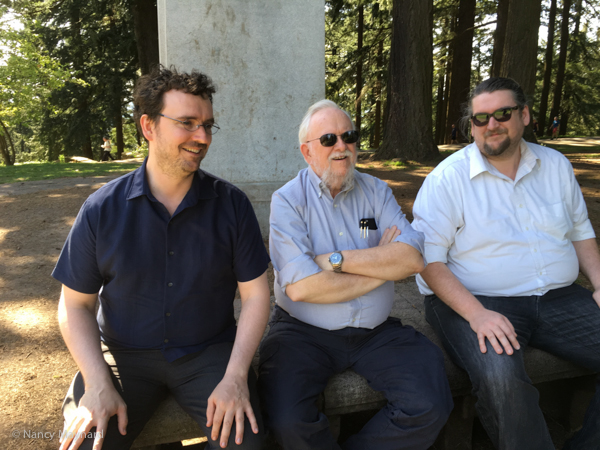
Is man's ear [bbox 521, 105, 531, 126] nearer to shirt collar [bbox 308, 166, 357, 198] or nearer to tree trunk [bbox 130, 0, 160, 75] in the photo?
shirt collar [bbox 308, 166, 357, 198]

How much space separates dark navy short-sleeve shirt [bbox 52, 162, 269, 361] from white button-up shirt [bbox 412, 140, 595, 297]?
1.15 meters

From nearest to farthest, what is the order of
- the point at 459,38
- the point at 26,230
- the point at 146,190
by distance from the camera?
the point at 146,190
the point at 26,230
the point at 459,38

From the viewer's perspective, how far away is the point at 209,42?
5.04m

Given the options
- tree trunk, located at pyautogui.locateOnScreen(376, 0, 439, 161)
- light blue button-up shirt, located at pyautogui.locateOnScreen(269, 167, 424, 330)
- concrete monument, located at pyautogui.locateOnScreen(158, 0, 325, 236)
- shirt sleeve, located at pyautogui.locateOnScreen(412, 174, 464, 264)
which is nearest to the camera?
light blue button-up shirt, located at pyautogui.locateOnScreen(269, 167, 424, 330)

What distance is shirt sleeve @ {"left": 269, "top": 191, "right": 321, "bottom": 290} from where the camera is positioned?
7.50ft

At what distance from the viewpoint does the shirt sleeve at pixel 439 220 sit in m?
2.66

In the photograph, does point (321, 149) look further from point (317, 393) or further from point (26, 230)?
point (26, 230)

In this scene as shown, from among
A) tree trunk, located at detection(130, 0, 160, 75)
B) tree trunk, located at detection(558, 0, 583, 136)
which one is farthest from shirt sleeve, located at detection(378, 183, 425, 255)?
tree trunk, located at detection(558, 0, 583, 136)

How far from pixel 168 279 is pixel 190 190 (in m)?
0.43

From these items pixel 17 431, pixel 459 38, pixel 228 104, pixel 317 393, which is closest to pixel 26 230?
pixel 228 104

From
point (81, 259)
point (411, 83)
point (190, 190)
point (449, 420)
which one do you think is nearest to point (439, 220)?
point (449, 420)

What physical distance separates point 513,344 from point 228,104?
3956mm

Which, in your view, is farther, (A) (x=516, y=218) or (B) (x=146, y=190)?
(A) (x=516, y=218)

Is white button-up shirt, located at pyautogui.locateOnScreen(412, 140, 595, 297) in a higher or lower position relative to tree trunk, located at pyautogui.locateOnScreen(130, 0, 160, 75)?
lower
